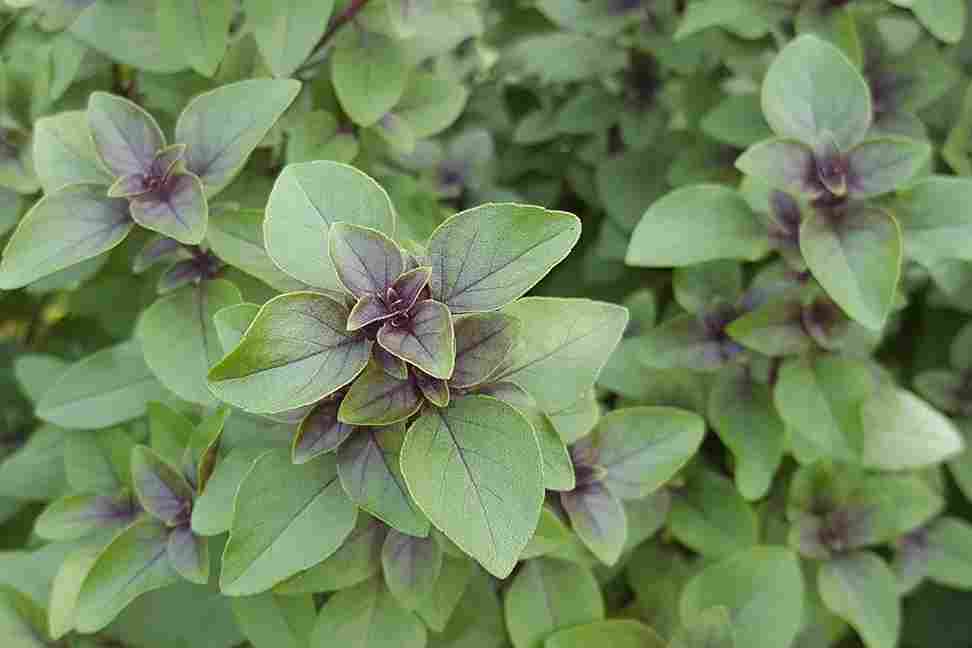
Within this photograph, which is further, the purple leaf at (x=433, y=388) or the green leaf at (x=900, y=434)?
the green leaf at (x=900, y=434)

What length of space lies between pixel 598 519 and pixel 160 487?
1.34ft

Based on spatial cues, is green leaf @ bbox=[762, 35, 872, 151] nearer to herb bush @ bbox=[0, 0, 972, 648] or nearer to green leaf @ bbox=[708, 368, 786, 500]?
herb bush @ bbox=[0, 0, 972, 648]

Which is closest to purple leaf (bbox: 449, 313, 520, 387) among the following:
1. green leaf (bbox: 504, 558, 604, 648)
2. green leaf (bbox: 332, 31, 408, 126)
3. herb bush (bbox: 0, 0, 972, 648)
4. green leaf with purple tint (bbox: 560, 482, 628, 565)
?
Result: herb bush (bbox: 0, 0, 972, 648)

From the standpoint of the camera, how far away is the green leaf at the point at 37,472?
1247 millimetres

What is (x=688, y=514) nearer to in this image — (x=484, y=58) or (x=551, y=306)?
(x=551, y=306)

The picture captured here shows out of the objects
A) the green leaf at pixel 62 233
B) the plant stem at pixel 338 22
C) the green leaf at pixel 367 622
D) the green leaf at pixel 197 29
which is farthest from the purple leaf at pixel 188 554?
the plant stem at pixel 338 22

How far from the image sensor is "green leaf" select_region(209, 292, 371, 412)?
0.76 metres

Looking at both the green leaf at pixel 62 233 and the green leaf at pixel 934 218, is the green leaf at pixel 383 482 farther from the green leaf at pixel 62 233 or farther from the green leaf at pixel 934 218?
the green leaf at pixel 934 218

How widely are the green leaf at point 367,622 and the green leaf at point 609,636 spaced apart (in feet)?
0.43

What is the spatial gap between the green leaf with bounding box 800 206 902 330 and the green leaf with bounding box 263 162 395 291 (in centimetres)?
44

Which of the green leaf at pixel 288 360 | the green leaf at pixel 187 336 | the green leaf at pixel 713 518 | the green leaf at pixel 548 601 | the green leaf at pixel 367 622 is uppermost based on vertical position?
the green leaf at pixel 288 360

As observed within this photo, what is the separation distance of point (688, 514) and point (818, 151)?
427 millimetres

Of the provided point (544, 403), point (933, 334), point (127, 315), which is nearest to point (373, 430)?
point (544, 403)

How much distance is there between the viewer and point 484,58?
75.2 inches
